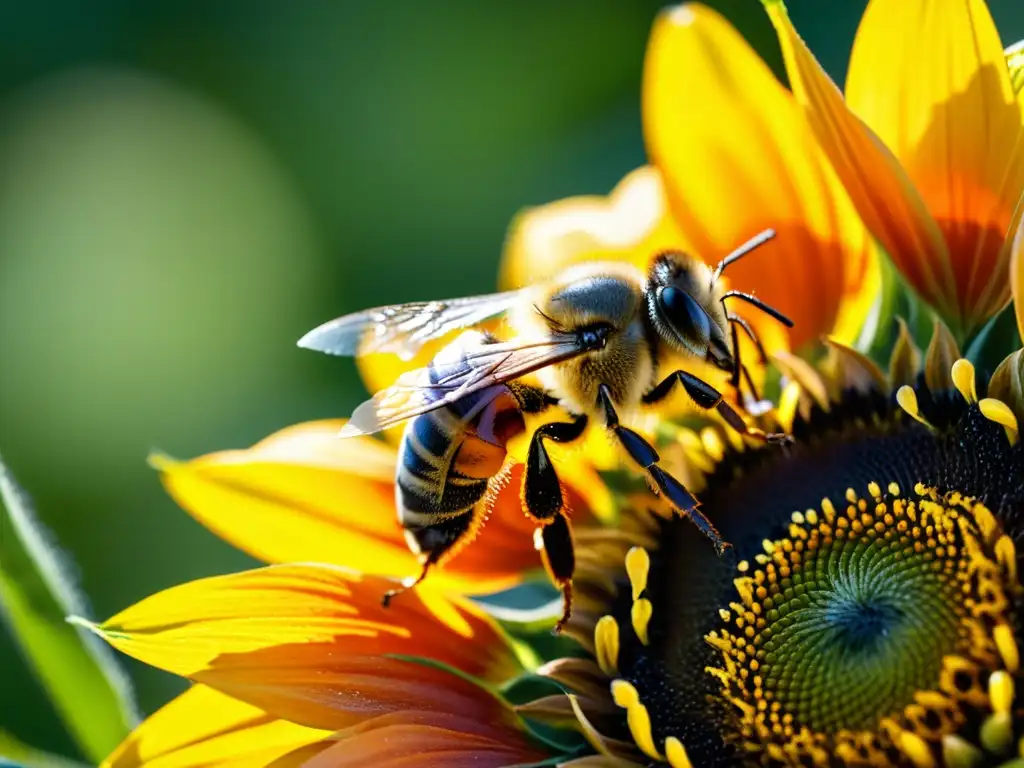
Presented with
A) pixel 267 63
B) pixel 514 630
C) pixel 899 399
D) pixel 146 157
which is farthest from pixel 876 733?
pixel 146 157

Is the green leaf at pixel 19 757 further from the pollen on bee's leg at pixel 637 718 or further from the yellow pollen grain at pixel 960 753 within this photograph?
the yellow pollen grain at pixel 960 753

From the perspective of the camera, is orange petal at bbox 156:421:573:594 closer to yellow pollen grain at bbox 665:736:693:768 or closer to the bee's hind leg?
the bee's hind leg

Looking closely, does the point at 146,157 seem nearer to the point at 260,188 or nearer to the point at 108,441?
the point at 260,188

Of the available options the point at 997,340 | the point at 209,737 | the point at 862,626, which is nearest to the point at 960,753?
the point at 862,626

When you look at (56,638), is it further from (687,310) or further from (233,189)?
(233,189)

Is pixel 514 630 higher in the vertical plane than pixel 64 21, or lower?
lower

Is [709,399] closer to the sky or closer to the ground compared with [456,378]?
closer to the ground

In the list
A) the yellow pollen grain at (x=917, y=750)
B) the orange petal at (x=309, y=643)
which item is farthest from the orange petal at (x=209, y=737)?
the yellow pollen grain at (x=917, y=750)
